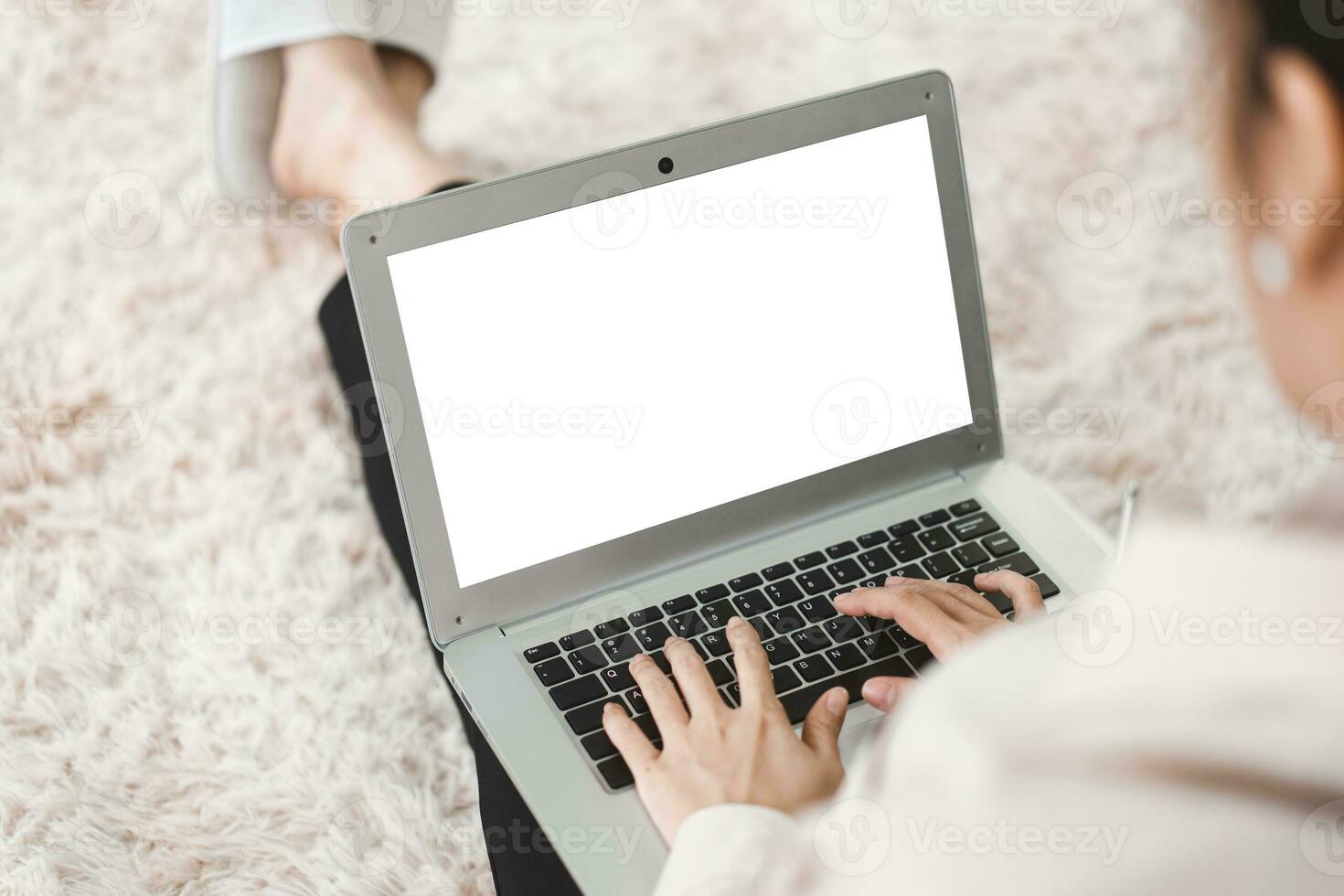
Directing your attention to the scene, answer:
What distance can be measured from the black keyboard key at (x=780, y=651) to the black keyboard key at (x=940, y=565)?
10cm

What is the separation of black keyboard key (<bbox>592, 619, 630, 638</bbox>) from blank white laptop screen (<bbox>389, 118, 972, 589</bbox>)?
48mm

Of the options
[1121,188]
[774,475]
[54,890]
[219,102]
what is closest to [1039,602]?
[774,475]

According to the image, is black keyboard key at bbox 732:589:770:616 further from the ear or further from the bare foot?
the bare foot

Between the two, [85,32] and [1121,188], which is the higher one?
[85,32]

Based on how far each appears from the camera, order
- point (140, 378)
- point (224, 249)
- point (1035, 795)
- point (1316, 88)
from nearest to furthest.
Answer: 1. point (1316, 88)
2. point (1035, 795)
3. point (140, 378)
4. point (224, 249)

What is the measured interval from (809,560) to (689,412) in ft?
0.38

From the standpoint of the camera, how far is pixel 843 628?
0.65 metres

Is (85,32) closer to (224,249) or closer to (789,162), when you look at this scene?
(224,249)

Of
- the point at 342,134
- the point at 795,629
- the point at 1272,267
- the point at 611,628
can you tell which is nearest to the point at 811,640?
the point at 795,629

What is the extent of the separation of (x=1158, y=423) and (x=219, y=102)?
929mm

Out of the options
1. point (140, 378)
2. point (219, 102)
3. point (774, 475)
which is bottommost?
point (774, 475)

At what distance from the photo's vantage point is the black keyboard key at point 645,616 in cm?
66

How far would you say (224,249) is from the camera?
1096 mm

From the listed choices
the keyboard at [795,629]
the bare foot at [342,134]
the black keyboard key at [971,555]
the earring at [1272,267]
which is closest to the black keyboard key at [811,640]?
Result: the keyboard at [795,629]
